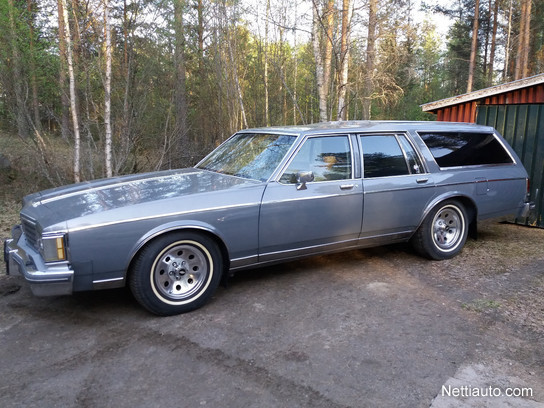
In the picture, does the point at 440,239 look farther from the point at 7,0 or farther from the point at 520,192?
the point at 7,0

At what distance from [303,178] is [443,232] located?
2.35 metres

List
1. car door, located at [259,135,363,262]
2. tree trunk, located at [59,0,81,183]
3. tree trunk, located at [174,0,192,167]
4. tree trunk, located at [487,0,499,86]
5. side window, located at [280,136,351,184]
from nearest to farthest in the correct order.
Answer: car door, located at [259,135,363,262] → side window, located at [280,136,351,184] → tree trunk, located at [59,0,81,183] → tree trunk, located at [174,0,192,167] → tree trunk, located at [487,0,499,86]

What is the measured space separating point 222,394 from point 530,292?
135 inches

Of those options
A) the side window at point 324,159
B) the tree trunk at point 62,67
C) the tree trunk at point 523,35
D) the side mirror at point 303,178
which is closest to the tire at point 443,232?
the side window at point 324,159

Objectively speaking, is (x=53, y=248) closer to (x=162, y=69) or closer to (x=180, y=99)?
(x=162, y=69)

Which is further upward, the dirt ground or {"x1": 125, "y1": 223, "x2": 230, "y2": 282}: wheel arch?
{"x1": 125, "y1": 223, "x2": 230, "y2": 282}: wheel arch

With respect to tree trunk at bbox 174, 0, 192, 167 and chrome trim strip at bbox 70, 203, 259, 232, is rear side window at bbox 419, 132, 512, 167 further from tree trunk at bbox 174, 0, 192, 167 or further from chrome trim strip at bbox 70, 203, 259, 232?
tree trunk at bbox 174, 0, 192, 167

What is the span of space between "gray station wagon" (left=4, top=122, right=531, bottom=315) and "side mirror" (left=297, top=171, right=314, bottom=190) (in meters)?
0.01

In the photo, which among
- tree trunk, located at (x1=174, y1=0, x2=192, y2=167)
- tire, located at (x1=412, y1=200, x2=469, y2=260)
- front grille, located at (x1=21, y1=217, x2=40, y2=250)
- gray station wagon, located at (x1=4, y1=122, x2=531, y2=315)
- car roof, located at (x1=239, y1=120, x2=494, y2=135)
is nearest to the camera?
gray station wagon, located at (x1=4, y1=122, x2=531, y2=315)

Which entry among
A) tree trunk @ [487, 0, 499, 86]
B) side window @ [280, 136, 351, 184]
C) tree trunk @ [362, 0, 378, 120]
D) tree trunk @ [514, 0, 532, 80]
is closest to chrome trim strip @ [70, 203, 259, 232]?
side window @ [280, 136, 351, 184]

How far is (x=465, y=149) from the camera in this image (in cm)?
540

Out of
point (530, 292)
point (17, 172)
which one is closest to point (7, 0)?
point (17, 172)

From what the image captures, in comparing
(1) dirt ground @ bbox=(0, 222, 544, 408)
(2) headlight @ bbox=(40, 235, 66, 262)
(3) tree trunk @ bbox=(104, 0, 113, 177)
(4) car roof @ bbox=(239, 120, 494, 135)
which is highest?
(3) tree trunk @ bbox=(104, 0, 113, 177)

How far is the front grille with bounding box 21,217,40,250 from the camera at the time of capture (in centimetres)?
344
